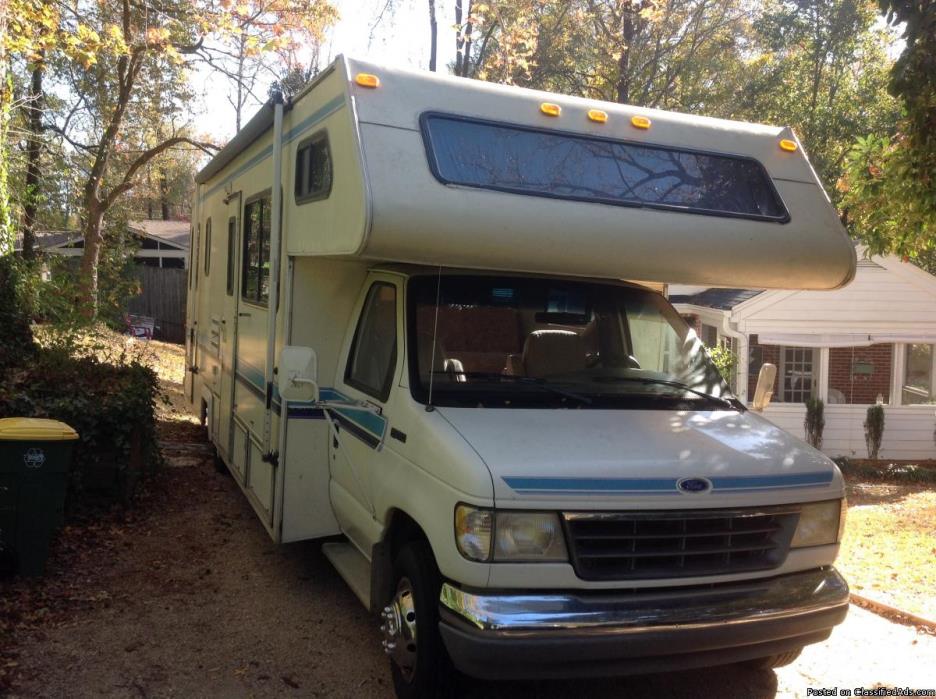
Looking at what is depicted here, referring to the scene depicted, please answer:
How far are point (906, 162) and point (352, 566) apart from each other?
566 cm

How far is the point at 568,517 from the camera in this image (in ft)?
11.4

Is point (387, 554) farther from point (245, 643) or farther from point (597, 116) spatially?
point (597, 116)

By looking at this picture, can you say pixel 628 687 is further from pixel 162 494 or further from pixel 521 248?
pixel 162 494

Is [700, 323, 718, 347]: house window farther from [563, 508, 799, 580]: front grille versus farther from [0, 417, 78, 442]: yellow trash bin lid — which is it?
[563, 508, 799, 580]: front grille

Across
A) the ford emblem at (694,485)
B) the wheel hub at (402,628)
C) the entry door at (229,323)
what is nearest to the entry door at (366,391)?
the wheel hub at (402,628)

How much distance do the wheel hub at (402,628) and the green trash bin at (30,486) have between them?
248cm

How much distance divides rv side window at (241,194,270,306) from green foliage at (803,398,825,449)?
1410cm

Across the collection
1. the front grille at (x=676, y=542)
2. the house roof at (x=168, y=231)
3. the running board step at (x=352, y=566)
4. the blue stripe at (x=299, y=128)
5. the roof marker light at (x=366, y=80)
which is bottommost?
the running board step at (x=352, y=566)

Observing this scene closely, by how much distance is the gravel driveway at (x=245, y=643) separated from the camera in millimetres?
4305

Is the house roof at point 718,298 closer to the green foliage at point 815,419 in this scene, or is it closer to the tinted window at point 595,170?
the green foliage at point 815,419

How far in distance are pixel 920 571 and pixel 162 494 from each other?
598 centimetres

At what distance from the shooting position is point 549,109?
4.41 meters

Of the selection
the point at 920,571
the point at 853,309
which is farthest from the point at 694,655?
the point at 853,309

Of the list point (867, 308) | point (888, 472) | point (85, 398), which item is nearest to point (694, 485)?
point (85, 398)
